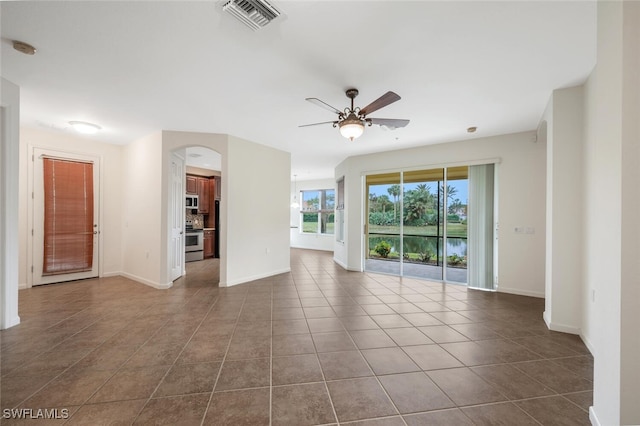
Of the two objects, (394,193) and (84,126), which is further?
(394,193)

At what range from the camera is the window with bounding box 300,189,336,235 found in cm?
1011

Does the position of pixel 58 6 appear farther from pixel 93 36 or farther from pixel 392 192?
pixel 392 192

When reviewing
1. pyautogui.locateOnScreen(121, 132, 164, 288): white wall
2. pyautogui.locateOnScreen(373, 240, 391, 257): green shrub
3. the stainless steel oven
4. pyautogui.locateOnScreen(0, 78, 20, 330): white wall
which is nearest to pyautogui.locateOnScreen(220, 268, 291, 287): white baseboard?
pyautogui.locateOnScreen(121, 132, 164, 288): white wall

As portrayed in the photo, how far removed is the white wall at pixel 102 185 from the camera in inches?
177

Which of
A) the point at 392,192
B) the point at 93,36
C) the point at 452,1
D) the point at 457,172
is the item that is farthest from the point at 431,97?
the point at 93,36

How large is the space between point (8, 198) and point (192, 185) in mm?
4812

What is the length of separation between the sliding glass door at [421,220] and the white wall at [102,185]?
579 centimetres

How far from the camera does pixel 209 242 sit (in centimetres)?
793

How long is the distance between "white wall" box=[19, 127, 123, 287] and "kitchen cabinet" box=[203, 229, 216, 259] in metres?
2.45

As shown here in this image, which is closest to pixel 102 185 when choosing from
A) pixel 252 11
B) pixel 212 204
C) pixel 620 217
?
pixel 212 204

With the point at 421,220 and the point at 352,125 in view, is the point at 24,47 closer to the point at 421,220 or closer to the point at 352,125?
the point at 352,125

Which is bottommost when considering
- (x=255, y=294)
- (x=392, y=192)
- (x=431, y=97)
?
(x=255, y=294)

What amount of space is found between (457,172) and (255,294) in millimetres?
4726

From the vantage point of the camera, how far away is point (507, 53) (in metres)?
2.30
